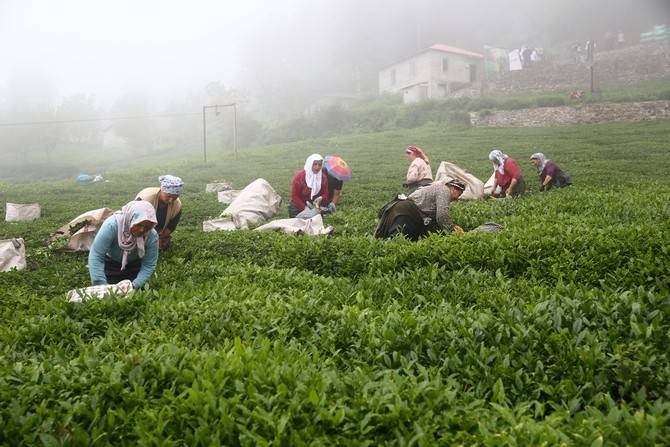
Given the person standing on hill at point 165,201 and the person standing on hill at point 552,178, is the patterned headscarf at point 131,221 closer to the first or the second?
the person standing on hill at point 165,201

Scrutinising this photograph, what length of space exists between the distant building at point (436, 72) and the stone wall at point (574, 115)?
13672mm

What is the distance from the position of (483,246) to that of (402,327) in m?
2.45

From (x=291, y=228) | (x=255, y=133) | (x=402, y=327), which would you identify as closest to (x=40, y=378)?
(x=402, y=327)

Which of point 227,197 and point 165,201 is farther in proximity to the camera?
point 227,197

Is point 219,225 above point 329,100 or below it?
below

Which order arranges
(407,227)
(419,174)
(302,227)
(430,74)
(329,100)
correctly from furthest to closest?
(329,100) → (430,74) → (419,174) → (302,227) → (407,227)

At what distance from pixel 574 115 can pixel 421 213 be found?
23.4 metres

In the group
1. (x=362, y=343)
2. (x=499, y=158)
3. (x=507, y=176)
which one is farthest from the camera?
(x=507, y=176)

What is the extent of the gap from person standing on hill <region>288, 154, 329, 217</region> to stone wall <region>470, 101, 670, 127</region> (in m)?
21.3

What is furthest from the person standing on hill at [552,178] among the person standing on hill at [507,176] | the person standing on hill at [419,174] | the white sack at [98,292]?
the white sack at [98,292]

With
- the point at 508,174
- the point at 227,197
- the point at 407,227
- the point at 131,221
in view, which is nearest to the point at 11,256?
the point at 131,221

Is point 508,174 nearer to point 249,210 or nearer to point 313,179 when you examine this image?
point 313,179

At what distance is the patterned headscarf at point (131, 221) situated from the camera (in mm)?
5598

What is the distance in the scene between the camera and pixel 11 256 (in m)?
7.16
